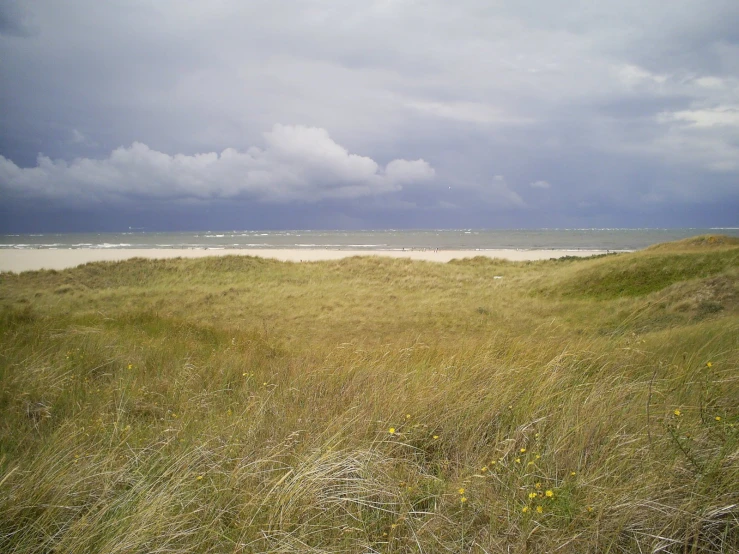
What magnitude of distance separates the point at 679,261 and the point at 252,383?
20472mm

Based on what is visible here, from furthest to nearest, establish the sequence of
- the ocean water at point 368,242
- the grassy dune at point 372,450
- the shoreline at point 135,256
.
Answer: the ocean water at point 368,242 → the shoreline at point 135,256 → the grassy dune at point 372,450

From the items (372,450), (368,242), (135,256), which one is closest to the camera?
(372,450)

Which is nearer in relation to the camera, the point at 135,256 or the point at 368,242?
the point at 135,256

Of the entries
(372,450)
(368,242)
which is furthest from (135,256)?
(368,242)

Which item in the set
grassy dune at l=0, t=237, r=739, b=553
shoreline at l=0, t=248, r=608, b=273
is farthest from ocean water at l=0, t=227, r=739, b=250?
grassy dune at l=0, t=237, r=739, b=553

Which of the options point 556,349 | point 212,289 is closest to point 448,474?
point 556,349

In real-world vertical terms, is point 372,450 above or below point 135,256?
below

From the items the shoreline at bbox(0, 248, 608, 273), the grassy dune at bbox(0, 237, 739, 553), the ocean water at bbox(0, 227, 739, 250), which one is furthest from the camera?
the ocean water at bbox(0, 227, 739, 250)

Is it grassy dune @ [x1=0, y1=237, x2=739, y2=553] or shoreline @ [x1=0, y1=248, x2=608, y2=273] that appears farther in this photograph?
shoreline @ [x1=0, y1=248, x2=608, y2=273]

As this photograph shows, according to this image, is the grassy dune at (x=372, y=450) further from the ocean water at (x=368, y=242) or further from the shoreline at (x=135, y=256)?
the ocean water at (x=368, y=242)

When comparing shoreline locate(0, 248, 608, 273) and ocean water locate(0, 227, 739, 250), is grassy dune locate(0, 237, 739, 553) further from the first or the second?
ocean water locate(0, 227, 739, 250)

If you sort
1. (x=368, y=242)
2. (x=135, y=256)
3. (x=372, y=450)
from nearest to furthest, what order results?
(x=372, y=450), (x=135, y=256), (x=368, y=242)

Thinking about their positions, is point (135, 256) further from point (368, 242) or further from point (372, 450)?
point (368, 242)

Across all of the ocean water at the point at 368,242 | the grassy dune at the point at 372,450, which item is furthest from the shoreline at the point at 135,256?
the grassy dune at the point at 372,450
